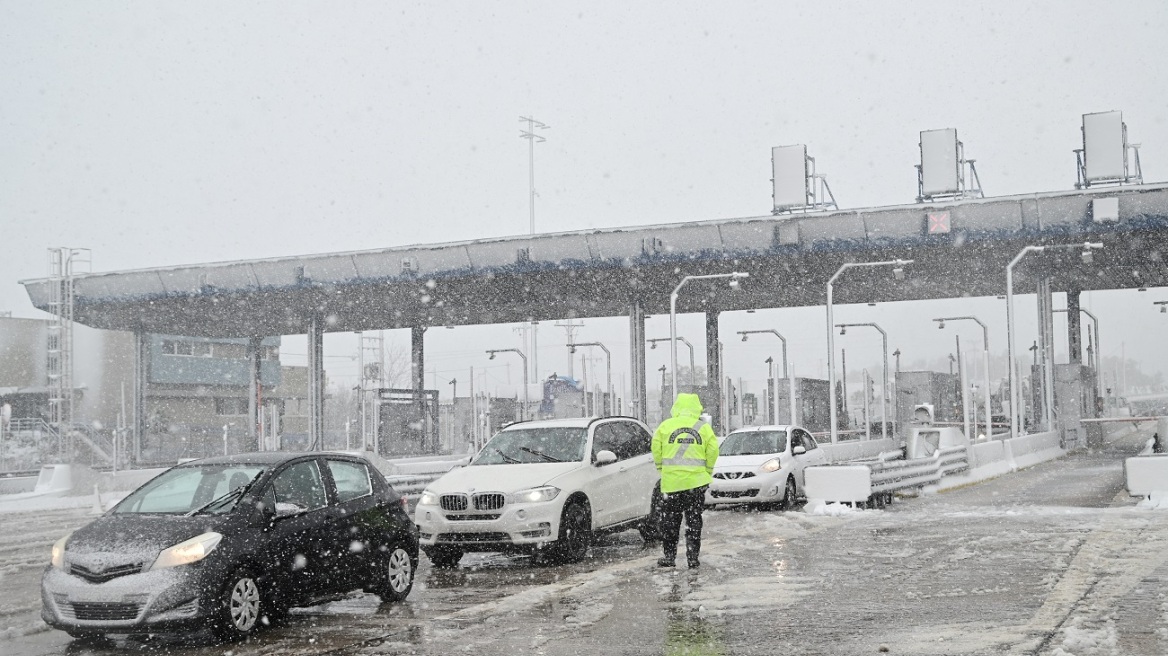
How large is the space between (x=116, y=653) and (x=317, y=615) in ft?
6.02

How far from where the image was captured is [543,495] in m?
12.9

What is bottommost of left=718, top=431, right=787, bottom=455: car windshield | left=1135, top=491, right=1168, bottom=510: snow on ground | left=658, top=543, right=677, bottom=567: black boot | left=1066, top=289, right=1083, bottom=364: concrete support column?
left=1135, top=491, right=1168, bottom=510: snow on ground

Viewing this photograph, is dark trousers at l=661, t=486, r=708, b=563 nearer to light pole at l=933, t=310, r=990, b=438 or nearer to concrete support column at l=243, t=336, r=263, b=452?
light pole at l=933, t=310, r=990, b=438

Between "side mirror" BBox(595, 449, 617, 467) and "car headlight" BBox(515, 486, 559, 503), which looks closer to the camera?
"car headlight" BBox(515, 486, 559, 503)

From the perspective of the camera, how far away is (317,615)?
400 inches

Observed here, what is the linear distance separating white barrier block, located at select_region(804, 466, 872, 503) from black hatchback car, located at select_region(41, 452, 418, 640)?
10.5m

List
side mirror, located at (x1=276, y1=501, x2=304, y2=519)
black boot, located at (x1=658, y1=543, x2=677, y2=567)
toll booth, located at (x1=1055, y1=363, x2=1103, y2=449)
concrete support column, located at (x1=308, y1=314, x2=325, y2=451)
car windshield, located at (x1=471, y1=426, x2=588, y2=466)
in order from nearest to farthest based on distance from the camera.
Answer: side mirror, located at (x1=276, y1=501, x2=304, y2=519), black boot, located at (x1=658, y1=543, x2=677, y2=567), car windshield, located at (x1=471, y1=426, x2=588, y2=466), toll booth, located at (x1=1055, y1=363, x2=1103, y2=449), concrete support column, located at (x1=308, y1=314, x2=325, y2=451)

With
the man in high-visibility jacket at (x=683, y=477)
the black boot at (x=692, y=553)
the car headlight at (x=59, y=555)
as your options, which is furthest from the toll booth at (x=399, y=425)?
the car headlight at (x=59, y=555)

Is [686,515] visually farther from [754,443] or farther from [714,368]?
[714,368]

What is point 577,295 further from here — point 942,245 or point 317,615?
point 317,615

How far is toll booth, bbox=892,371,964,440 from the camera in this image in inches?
1928

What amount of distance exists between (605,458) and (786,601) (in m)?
4.08

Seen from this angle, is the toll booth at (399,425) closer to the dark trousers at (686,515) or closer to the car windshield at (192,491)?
the dark trousers at (686,515)

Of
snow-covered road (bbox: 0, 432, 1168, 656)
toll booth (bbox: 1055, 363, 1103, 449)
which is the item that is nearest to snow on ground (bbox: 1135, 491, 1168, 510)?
snow-covered road (bbox: 0, 432, 1168, 656)
